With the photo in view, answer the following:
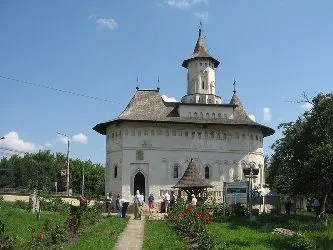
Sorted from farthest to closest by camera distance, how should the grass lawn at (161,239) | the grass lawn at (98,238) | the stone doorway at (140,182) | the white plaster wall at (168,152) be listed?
the stone doorway at (140,182), the white plaster wall at (168,152), the grass lawn at (161,239), the grass lawn at (98,238)

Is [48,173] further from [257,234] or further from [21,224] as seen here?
[257,234]

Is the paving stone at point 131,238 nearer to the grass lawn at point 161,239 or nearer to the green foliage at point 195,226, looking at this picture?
the grass lawn at point 161,239

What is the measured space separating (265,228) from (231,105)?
63.7 ft

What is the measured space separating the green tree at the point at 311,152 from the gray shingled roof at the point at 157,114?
12.8m

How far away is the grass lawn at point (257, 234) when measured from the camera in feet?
47.9

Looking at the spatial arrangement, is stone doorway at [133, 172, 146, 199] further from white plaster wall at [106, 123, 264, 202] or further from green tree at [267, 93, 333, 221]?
green tree at [267, 93, 333, 221]

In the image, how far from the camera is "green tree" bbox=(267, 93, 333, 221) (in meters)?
21.1

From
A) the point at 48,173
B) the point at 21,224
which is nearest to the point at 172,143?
the point at 21,224

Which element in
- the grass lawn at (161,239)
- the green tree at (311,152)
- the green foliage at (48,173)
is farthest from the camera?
the green foliage at (48,173)

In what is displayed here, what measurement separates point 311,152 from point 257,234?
18.8ft

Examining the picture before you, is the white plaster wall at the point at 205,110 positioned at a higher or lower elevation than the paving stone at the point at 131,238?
higher

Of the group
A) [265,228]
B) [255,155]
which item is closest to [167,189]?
[255,155]

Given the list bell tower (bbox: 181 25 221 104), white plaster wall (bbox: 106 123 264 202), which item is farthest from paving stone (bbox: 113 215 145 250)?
bell tower (bbox: 181 25 221 104)

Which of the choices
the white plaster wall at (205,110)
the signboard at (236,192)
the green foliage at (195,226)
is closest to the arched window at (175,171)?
the white plaster wall at (205,110)
